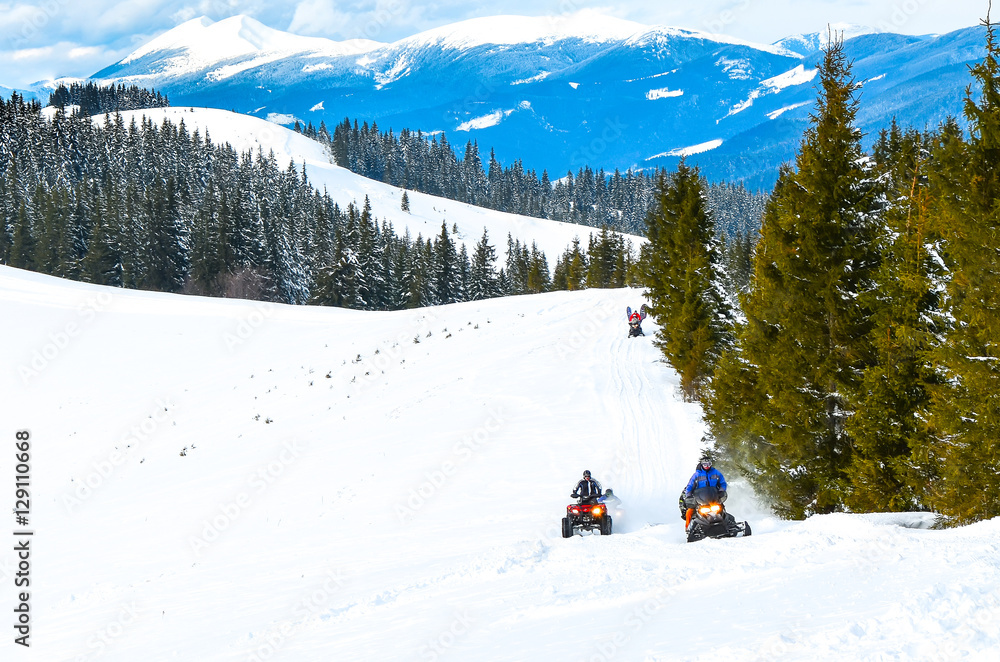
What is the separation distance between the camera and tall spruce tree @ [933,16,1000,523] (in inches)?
351

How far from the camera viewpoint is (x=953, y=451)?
30.7 ft

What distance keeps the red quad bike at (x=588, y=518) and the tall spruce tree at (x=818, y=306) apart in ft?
10.7

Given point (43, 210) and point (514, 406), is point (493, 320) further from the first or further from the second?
point (43, 210)

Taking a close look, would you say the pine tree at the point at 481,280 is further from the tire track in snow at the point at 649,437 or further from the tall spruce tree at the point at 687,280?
the tall spruce tree at the point at 687,280

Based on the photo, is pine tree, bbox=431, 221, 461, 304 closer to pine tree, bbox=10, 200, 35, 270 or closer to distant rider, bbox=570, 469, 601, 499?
pine tree, bbox=10, 200, 35, 270

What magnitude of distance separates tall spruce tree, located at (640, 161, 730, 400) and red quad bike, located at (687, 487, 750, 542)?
356 inches

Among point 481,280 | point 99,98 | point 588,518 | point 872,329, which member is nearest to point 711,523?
point 588,518

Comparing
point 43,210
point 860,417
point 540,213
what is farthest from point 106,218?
point 540,213

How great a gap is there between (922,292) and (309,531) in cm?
1163

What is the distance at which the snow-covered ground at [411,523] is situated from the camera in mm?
6375

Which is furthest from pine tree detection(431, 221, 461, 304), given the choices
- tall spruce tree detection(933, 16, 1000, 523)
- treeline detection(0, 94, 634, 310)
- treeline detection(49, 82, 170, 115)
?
treeline detection(49, 82, 170, 115)

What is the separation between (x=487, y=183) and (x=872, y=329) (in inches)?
6744

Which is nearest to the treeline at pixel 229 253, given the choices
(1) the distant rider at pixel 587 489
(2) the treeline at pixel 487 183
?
(1) the distant rider at pixel 587 489

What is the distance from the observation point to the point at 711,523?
1068 cm
